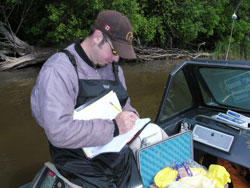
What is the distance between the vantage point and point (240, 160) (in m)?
1.95

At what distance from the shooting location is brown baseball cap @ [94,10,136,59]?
155cm

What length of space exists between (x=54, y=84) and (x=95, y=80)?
0.36m

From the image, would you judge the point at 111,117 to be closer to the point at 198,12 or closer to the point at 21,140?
the point at 21,140

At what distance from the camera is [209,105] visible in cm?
283

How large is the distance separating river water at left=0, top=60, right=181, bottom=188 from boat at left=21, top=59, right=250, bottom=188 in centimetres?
210

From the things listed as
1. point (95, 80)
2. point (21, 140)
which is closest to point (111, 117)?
point (95, 80)

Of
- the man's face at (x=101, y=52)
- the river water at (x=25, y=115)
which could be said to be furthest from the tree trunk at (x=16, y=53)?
the man's face at (x=101, y=52)

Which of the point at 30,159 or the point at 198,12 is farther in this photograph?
the point at 198,12

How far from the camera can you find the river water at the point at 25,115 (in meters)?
3.77

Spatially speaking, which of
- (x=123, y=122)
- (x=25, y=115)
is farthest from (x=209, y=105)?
(x=25, y=115)

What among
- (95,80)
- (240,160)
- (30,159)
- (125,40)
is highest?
(125,40)

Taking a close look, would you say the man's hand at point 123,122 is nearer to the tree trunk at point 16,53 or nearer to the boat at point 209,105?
the boat at point 209,105

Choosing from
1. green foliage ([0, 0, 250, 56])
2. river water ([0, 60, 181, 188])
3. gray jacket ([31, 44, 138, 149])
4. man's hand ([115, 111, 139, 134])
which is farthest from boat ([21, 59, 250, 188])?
green foliage ([0, 0, 250, 56])

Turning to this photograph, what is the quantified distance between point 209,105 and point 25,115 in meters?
Result: 4.54
